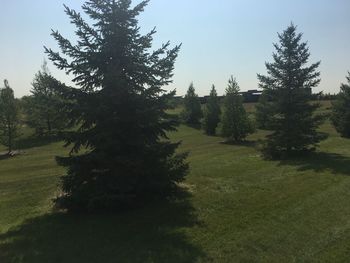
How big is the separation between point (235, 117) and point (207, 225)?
3346 centimetres

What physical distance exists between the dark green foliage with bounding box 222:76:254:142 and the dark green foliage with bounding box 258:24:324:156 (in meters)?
16.2

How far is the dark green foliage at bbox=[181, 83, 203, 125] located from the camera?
2571 inches

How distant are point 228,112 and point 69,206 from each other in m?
32.8

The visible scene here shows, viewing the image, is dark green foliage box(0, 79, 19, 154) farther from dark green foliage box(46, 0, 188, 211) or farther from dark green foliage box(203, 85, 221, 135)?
dark green foliage box(46, 0, 188, 211)

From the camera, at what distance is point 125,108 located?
14.6 meters

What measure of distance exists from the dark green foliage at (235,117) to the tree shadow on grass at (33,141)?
19.0 meters

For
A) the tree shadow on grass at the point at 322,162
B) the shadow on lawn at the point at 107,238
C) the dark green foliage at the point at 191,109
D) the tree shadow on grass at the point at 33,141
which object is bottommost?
the tree shadow on grass at the point at 322,162

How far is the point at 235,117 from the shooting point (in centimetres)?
4550

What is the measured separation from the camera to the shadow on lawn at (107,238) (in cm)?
1080

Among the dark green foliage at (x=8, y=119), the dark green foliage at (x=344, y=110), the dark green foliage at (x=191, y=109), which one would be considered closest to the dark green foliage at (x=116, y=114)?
the dark green foliage at (x=344, y=110)

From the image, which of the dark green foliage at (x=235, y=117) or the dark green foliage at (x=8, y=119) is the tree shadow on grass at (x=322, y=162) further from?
the dark green foliage at (x=8, y=119)

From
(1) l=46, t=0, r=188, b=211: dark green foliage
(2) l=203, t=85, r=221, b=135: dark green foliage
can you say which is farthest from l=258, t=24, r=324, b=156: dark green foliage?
(2) l=203, t=85, r=221, b=135: dark green foliage

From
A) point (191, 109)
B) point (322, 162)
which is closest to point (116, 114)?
point (322, 162)

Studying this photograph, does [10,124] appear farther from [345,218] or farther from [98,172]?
[345,218]
